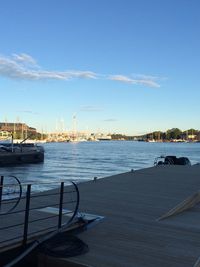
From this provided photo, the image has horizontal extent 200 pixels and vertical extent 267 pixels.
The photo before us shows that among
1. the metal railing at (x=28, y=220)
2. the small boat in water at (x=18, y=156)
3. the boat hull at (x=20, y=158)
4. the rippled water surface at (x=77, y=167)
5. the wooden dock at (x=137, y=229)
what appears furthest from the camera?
the small boat in water at (x=18, y=156)

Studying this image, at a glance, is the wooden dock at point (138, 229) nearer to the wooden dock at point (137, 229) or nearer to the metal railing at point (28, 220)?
the wooden dock at point (137, 229)

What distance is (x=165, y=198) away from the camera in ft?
40.2

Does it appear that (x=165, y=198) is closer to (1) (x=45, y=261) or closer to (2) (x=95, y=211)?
(2) (x=95, y=211)

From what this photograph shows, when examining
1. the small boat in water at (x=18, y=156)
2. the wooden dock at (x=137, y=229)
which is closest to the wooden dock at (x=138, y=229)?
the wooden dock at (x=137, y=229)

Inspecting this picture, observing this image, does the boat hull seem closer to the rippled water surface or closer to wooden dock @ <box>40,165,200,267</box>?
the rippled water surface

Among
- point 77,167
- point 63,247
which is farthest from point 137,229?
point 77,167

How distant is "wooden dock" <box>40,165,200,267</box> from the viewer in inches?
256

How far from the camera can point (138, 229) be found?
8359 mm

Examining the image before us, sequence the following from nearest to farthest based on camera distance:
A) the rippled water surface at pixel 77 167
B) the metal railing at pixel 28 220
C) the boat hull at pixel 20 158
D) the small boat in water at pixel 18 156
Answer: the metal railing at pixel 28 220
the rippled water surface at pixel 77 167
the boat hull at pixel 20 158
the small boat in water at pixel 18 156

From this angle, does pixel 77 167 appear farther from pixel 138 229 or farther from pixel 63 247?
pixel 63 247

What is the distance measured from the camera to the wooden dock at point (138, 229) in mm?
6508

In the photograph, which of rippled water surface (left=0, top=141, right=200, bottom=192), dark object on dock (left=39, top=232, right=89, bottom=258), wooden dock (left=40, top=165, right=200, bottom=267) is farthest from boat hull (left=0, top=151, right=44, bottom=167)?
dark object on dock (left=39, top=232, right=89, bottom=258)

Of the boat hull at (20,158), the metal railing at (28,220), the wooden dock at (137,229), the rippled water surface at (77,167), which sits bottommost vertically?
the rippled water surface at (77,167)

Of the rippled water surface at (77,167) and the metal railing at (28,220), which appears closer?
the metal railing at (28,220)
